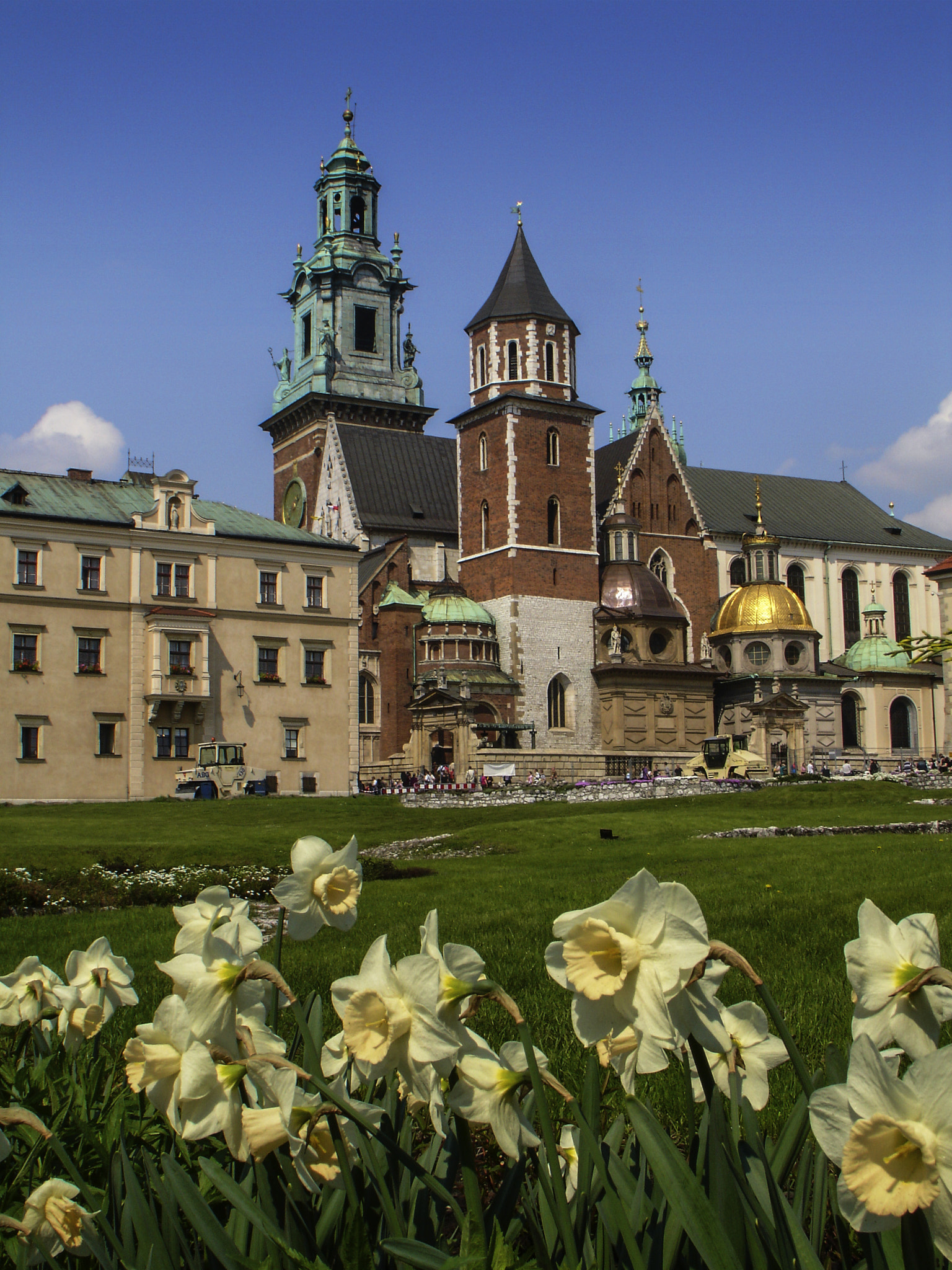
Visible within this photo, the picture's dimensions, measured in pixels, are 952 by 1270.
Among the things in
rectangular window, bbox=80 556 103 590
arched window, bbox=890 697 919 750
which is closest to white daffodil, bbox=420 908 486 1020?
rectangular window, bbox=80 556 103 590

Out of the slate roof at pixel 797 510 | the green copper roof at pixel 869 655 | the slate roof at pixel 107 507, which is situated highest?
the slate roof at pixel 797 510

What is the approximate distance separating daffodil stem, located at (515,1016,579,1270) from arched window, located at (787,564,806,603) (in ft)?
237

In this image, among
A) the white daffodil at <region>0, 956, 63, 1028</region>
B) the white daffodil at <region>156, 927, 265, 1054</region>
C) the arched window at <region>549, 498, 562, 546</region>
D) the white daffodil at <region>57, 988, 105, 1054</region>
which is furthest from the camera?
the arched window at <region>549, 498, 562, 546</region>

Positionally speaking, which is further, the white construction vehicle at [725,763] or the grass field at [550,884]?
the white construction vehicle at [725,763]

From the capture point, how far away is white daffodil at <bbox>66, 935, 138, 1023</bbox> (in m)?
3.62

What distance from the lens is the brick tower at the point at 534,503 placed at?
191 ft

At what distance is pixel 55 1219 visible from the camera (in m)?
2.61

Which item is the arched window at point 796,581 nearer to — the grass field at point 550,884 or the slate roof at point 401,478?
the slate roof at point 401,478

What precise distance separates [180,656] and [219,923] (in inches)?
1689

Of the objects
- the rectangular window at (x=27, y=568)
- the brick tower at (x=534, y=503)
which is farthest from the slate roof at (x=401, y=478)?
the rectangular window at (x=27, y=568)

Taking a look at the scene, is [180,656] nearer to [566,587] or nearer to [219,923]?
[566,587]

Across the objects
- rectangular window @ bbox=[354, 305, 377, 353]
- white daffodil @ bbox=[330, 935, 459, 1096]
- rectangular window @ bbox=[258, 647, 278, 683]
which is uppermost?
rectangular window @ bbox=[354, 305, 377, 353]

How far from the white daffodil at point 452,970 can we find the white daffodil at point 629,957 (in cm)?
23

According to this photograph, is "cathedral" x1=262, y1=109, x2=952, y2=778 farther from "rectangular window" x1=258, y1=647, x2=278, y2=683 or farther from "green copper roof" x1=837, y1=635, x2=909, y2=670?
"rectangular window" x1=258, y1=647, x2=278, y2=683
